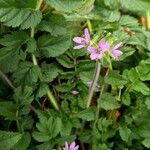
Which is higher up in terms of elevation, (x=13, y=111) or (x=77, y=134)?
(x=13, y=111)

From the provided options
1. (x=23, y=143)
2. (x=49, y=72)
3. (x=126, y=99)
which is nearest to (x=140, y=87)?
(x=126, y=99)

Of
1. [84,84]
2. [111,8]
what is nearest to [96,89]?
[84,84]

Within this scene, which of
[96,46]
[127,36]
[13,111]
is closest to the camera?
[96,46]

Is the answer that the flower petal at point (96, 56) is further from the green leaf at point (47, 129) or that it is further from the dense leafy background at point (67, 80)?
the green leaf at point (47, 129)

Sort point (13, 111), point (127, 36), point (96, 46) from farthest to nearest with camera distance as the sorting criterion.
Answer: point (127, 36) → point (13, 111) → point (96, 46)

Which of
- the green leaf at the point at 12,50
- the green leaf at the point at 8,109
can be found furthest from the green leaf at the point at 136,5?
the green leaf at the point at 8,109

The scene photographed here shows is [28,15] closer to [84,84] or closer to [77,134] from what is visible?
[84,84]

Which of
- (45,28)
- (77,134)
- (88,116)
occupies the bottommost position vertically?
(77,134)
